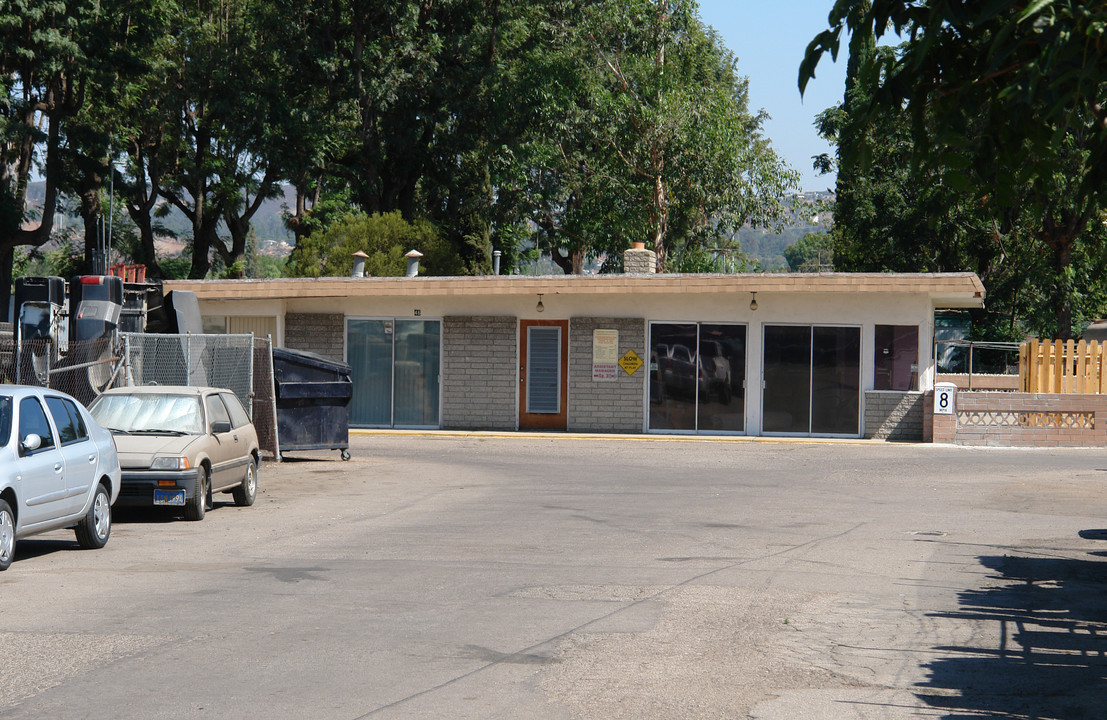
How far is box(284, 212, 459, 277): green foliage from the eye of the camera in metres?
40.4

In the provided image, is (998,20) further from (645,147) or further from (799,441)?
(645,147)

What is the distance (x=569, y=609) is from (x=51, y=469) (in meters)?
4.97

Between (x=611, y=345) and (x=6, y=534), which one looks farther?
(x=611, y=345)

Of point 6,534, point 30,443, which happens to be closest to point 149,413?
point 30,443

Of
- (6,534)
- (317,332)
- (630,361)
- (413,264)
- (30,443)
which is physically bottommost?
(6,534)

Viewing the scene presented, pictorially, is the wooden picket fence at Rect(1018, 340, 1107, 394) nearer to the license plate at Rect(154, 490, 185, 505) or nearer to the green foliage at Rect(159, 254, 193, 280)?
the license plate at Rect(154, 490, 185, 505)

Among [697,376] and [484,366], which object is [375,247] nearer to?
[484,366]

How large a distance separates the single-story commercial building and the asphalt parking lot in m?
10.8

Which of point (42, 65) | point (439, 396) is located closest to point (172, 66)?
point (42, 65)

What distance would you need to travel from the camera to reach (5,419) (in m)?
10.5

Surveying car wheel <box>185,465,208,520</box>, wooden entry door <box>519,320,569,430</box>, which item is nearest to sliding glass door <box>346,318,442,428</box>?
wooden entry door <box>519,320,569,430</box>

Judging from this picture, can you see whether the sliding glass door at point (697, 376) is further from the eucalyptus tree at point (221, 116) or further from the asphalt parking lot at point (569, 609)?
the eucalyptus tree at point (221, 116)

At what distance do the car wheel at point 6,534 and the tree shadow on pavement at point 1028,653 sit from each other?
7167 mm

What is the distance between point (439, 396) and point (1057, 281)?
20.6 metres
